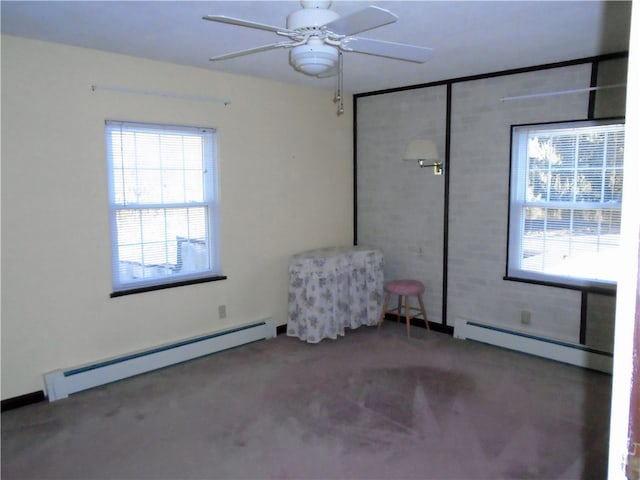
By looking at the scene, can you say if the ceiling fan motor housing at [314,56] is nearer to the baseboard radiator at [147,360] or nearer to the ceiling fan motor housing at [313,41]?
the ceiling fan motor housing at [313,41]

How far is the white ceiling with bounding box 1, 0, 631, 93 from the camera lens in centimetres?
274

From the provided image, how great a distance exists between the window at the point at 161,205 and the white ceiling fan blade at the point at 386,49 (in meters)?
2.09

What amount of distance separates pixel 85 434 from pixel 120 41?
102 inches

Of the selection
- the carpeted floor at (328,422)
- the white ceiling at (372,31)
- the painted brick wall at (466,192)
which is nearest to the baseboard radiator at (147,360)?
the carpeted floor at (328,422)

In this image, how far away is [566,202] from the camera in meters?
4.13

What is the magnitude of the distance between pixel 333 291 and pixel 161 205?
175 cm

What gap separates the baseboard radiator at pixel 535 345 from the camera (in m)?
3.93

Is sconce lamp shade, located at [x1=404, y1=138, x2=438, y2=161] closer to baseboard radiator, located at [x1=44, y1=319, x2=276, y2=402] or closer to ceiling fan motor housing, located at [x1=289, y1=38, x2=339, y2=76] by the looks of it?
baseboard radiator, located at [x1=44, y1=319, x2=276, y2=402]

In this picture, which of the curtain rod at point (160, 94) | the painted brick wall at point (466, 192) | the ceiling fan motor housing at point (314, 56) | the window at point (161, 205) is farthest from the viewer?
the painted brick wall at point (466, 192)

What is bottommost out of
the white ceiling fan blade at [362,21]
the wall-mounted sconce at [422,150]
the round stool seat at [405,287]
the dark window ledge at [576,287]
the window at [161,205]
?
the round stool seat at [405,287]

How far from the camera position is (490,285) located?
461 centimetres

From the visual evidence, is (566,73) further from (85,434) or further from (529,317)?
(85,434)

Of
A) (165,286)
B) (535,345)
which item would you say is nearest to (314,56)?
(165,286)

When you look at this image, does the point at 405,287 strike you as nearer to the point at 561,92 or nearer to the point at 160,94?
the point at 561,92
